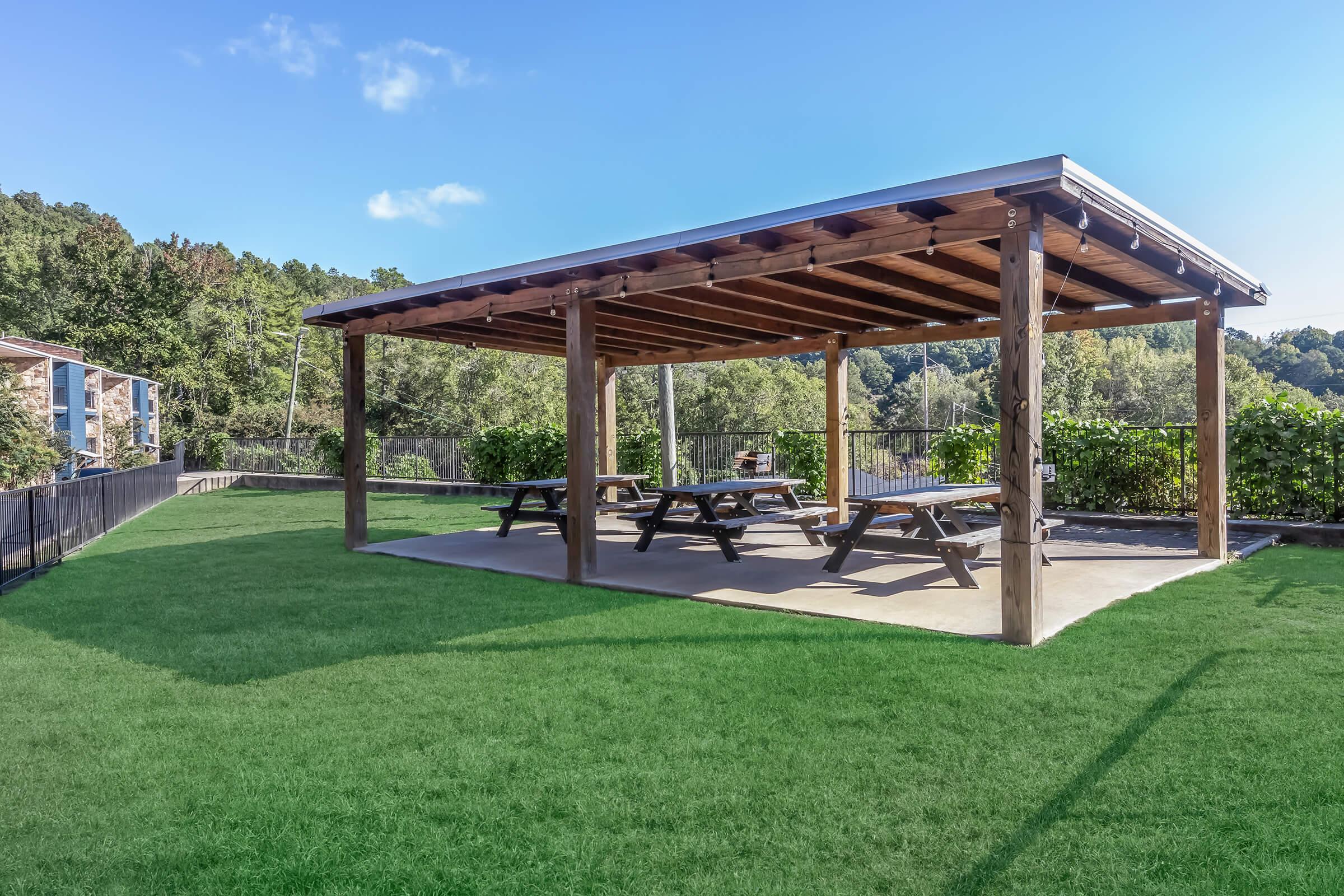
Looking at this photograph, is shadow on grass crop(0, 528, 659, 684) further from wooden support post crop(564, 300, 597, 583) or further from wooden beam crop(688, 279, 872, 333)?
wooden beam crop(688, 279, 872, 333)

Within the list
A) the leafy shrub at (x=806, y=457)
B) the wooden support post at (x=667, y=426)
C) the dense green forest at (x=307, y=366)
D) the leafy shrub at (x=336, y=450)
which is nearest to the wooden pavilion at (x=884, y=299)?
the leafy shrub at (x=806, y=457)

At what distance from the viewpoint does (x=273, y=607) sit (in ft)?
19.9

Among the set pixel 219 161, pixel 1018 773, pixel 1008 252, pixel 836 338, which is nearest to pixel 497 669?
pixel 1018 773

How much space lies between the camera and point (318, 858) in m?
2.44

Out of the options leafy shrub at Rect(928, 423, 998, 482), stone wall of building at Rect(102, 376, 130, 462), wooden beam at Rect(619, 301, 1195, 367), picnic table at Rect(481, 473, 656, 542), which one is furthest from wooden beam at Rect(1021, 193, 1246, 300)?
stone wall of building at Rect(102, 376, 130, 462)

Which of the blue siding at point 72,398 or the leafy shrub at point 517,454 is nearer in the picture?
the leafy shrub at point 517,454

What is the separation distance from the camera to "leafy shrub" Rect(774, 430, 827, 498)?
13.2m

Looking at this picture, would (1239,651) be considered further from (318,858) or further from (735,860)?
(318,858)

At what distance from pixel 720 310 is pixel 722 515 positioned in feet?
7.81

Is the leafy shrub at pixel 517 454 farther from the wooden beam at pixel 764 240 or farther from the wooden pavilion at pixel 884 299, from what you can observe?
the wooden beam at pixel 764 240

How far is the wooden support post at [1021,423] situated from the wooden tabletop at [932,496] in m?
1.78

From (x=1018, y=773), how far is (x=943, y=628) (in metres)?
2.18

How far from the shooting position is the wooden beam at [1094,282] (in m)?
6.39

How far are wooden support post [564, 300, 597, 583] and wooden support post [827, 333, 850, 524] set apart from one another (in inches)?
168
